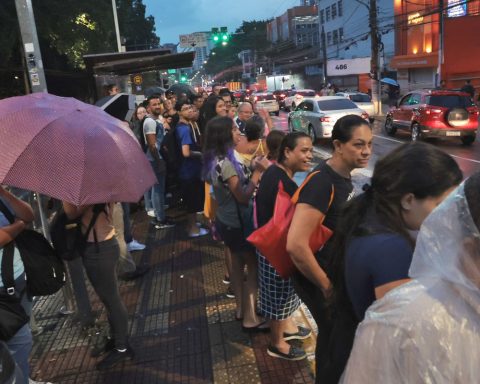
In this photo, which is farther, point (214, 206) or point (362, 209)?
point (214, 206)

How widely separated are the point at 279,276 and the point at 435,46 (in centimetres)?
3564

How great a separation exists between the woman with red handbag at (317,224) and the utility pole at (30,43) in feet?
9.47

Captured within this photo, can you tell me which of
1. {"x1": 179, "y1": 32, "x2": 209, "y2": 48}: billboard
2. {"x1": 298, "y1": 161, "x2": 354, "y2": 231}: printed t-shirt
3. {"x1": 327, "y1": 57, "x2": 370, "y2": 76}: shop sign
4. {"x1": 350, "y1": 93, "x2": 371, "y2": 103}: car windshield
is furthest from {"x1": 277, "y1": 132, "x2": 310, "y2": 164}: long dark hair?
{"x1": 327, "y1": 57, "x2": 370, "y2": 76}: shop sign

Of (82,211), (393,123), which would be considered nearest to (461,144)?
(393,123)

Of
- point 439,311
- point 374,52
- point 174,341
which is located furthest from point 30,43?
point 374,52

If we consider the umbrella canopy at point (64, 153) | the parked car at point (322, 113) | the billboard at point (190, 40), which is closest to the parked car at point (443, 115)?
the parked car at point (322, 113)

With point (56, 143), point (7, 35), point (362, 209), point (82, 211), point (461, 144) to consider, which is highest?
point (7, 35)

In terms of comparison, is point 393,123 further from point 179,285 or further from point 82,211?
point 82,211

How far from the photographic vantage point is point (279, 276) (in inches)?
126

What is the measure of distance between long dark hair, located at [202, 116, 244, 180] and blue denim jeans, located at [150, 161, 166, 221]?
269cm

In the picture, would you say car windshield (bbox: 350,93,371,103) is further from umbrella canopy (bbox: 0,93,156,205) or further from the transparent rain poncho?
the transparent rain poncho

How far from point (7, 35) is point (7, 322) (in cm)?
927

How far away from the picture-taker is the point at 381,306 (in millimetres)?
1141

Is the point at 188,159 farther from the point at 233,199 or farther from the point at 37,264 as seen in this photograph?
the point at 37,264
